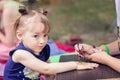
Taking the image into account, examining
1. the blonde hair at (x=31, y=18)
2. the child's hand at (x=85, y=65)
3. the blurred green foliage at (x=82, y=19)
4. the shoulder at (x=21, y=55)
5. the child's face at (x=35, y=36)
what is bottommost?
the blurred green foliage at (x=82, y=19)

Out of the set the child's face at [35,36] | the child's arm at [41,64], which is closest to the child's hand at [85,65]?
the child's arm at [41,64]

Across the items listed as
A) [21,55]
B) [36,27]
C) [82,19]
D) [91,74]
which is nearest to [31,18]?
[36,27]

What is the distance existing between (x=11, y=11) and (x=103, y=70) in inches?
70.6

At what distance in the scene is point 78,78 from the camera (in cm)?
324

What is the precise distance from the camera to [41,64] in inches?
138

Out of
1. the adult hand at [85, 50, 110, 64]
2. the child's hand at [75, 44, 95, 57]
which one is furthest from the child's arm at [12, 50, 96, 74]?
the child's hand at [75, 44, 95, 57]

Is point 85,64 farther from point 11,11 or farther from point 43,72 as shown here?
point 11,11

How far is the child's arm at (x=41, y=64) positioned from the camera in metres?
3.40

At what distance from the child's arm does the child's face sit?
0.26 ft

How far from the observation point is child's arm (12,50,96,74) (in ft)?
11.1

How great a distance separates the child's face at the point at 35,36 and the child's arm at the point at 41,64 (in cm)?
8

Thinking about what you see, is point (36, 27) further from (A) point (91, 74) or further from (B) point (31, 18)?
(A) point (91, 74)

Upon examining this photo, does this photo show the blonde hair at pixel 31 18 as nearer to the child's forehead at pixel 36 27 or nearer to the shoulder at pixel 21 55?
the child's forehead at pixel 36 27

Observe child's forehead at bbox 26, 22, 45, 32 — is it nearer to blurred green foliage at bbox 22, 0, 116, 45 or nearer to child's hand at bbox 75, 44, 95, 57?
child's hand at bbox 75, 44, 95, 57
